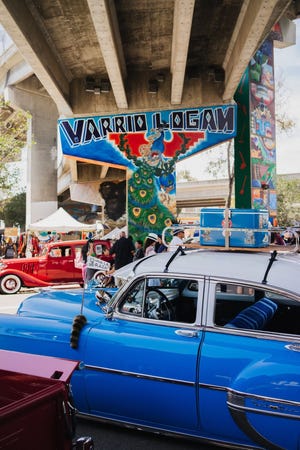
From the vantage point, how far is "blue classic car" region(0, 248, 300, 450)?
3.10 metres

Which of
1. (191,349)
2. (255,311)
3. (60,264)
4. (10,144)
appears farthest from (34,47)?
(191,349)

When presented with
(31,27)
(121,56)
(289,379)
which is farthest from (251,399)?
(121,56)

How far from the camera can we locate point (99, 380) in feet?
12.1

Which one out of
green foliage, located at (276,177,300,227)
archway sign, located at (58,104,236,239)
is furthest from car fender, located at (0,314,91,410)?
green foliage, located at (276,177,300,227)

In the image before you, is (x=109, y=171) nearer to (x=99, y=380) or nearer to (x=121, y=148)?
(x=121, y=148)

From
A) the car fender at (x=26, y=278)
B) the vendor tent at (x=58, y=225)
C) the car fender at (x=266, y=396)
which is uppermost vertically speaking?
the vendor tent at (x=58, y=225)

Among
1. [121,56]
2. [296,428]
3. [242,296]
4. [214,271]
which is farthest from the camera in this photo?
[121,56]

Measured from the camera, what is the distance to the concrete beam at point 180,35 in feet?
34.8

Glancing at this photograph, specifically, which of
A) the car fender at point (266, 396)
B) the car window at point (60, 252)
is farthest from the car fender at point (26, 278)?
the car fender at point (266, 396)

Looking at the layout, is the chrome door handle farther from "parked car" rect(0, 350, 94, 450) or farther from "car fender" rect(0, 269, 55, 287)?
"car fender" rect(0, 269, 55, 287)

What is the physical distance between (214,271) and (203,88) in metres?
15.2

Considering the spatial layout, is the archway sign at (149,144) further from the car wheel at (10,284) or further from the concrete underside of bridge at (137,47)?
the car wheel at (10,284)

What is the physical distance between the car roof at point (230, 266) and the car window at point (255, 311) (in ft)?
0.35

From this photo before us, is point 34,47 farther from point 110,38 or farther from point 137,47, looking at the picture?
point 137,47
